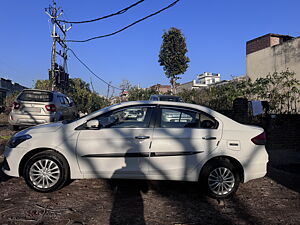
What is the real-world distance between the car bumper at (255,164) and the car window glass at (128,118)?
1.75 metres

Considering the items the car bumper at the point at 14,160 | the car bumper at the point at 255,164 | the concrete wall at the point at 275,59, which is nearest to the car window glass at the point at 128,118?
the car bumper at the point at 14,160

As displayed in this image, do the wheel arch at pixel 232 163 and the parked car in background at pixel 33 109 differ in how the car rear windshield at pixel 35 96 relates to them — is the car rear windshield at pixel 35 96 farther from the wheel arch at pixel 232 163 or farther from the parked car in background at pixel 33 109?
the wheel arch at pixel 232 163

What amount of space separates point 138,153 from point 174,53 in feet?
77.8

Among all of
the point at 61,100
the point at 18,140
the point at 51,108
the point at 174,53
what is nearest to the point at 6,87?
the point at 174,53

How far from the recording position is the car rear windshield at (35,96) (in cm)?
817

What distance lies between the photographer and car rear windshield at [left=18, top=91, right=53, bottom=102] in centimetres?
817

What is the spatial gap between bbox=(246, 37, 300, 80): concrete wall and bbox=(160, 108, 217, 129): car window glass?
11.4 metres

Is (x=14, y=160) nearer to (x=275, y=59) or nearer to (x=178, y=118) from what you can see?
(x=178, y=118)

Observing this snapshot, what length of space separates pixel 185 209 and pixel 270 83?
8.03m

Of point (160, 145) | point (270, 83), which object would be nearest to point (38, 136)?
point (160, 145)

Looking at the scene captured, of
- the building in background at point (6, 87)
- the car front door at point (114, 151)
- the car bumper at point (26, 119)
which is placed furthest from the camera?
the building in background at point (6, 87)

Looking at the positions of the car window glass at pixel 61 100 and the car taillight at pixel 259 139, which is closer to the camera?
the car taillight at pixel 259 139

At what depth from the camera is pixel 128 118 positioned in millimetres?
4324

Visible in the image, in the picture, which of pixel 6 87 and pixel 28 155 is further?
pixel 6 87
